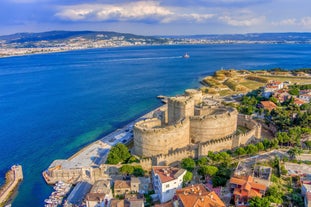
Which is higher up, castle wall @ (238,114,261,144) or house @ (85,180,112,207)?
castle wall @ (238,114,261,144)

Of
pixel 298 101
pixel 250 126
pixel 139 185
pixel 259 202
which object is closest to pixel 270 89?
pixel 298 101

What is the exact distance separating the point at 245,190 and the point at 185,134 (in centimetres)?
1458

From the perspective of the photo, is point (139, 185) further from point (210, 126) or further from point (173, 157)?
point (210, 126)

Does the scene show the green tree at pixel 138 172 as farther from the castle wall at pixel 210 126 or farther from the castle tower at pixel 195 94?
the castle tower at pixel 195 94

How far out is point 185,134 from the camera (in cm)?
3681

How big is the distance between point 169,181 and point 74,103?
54605 mm

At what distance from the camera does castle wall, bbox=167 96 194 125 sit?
3825 cm

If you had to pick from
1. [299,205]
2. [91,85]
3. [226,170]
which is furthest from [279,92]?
[91,85]

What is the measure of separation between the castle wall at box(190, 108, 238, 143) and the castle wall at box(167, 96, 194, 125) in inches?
67.9

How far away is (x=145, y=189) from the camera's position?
2878 cm

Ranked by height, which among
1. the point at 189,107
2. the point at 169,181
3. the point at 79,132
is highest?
the point at 189,107

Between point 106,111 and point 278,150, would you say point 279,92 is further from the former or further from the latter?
point 106,111

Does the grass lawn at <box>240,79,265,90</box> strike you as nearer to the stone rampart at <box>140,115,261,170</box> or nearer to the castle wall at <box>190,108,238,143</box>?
the castle wall at <box>190,108,238,143</box>

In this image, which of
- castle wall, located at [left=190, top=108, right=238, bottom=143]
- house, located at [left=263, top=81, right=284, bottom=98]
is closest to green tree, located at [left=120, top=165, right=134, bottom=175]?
castle wall, located at [left=190, top=108, right=238, bottom=143]
